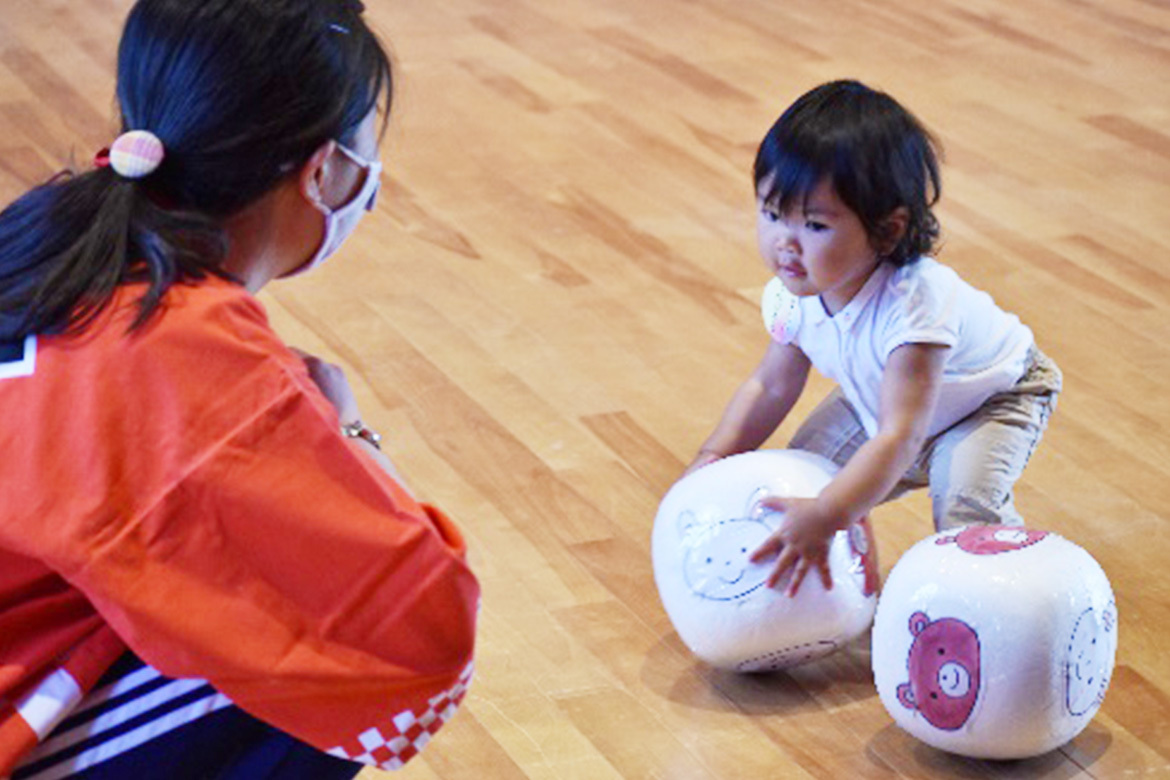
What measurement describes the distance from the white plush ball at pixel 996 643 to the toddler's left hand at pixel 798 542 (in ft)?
0.30

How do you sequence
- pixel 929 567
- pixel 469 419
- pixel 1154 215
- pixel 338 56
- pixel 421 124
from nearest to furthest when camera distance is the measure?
pixel 338 56, pixel 929 567, pixel 469 419, pixel 1154 215, pixel 421 124

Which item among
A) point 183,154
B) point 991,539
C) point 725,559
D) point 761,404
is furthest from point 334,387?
point 761,404

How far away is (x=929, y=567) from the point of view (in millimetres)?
2164

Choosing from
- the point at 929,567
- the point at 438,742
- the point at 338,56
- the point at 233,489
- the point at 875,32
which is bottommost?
the point at 875,32

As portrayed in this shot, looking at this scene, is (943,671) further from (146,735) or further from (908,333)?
(146,735)

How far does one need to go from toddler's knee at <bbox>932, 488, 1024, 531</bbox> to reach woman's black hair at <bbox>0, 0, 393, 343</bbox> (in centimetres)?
111

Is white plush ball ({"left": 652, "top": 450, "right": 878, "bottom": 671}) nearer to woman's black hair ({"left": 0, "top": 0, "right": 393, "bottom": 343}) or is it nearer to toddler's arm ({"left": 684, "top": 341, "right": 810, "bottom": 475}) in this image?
toddler's arm ({"left": 684, "top": 341, "right": 810, "bottom": 475})

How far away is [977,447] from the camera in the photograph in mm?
2434

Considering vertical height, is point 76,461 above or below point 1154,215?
above

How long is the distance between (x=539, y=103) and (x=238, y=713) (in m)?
2.96

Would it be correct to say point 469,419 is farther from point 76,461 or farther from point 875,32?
point 875,32

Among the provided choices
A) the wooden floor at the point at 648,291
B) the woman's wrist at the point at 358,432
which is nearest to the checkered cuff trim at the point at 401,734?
the woman's wrist at the point at 358,432

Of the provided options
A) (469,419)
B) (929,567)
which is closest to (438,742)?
(929,567)

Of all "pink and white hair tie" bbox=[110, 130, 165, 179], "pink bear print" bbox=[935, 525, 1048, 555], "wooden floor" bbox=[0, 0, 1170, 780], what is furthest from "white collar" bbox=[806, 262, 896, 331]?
"pink and white hair tie" bbox=[110, 130, 165, 179]
